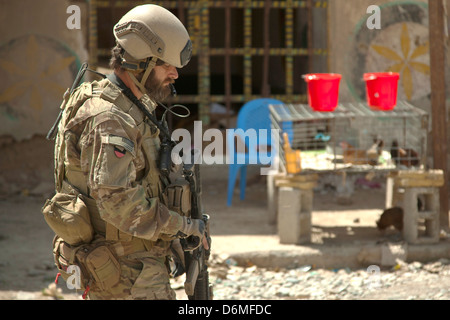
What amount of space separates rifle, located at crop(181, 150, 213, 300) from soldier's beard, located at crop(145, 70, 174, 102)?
352 millimetres

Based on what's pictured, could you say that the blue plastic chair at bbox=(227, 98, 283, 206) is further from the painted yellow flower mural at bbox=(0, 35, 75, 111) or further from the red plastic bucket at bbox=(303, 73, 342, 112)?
the painted yellow flower mural at bbox=(0, 35, 75, 111)

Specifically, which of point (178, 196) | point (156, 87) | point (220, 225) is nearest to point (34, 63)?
point (220, 225)

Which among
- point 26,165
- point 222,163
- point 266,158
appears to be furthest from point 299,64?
point 26,165

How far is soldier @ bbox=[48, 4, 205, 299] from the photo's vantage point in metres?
2.83

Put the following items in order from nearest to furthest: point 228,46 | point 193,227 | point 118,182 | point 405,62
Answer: point 118,182
point 193,227
point 405,62
point 228,46

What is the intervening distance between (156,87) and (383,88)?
10.6 feet

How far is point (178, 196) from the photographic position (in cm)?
312

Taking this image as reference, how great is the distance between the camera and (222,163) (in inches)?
341

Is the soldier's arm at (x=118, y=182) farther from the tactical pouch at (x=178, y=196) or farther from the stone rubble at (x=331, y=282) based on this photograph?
the stone rubble at (x=331, y=282)

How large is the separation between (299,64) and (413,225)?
508 centimetres

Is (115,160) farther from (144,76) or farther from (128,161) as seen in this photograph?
(144,76)

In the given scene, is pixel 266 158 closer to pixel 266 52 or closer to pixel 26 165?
pixel 266 52

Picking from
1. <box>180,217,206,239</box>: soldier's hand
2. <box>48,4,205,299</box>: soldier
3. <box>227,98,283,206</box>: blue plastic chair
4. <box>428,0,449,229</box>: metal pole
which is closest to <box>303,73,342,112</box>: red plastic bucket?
<box>428,0,449,229</box>: metal pole

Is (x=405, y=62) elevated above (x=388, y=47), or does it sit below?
below
